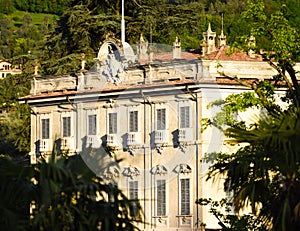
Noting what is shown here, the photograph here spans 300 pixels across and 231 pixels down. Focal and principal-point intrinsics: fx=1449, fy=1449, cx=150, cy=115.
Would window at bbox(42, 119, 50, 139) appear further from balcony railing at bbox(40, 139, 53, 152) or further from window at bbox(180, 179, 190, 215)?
window at bbox(180, 179, 190, 215)

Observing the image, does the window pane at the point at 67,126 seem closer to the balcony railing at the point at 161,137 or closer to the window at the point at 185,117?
the balcony railing at the point at 161,137

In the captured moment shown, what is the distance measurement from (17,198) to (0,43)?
171m

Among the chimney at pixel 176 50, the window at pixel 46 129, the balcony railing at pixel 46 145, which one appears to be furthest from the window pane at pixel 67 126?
the chimney at pixel 176 50

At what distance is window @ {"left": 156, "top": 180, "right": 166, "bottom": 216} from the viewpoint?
51.9 metres

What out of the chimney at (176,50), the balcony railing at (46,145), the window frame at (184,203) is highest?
the chimney at (176,50)

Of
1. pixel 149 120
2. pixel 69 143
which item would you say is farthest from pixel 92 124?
pixel 149 120

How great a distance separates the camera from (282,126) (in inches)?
992

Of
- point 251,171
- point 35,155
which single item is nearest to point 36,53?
point 35,155

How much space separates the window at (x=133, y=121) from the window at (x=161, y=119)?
122 cm

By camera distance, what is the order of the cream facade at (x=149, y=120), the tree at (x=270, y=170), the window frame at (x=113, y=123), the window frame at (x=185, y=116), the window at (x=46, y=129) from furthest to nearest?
the window at (x=46, y=129), the window frame at (x=113, y=123), the window frame at (x=185, y=116), the cream facade at (x=149, y=120), the tree at (x=270, y=170)

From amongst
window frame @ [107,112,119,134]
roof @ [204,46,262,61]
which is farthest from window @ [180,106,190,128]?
window frame @ [107,112,119,134]

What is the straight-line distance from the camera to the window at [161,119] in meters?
52.5

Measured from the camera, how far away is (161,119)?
173 ft

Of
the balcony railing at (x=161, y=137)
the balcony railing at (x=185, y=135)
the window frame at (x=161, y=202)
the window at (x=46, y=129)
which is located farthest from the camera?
the window at (x=46, y=129)
